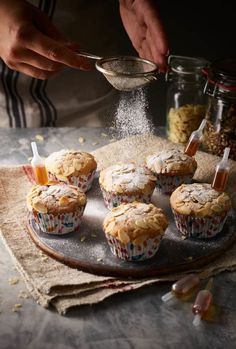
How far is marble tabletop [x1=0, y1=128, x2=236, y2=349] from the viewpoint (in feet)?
4.08

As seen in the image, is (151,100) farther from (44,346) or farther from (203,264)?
(44,346)

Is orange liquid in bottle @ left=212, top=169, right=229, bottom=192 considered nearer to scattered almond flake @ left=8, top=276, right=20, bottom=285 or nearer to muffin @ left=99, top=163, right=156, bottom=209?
muffin @ left=99, top=163, right=156, bottom=209

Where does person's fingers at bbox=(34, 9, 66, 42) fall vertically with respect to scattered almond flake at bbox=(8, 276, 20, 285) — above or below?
above

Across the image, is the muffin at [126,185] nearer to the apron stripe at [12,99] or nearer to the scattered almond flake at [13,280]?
the scattered almond flake at [13,280]

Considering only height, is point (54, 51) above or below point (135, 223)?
above

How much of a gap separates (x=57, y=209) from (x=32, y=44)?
0.43 metres

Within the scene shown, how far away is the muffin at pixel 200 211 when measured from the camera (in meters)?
1.52

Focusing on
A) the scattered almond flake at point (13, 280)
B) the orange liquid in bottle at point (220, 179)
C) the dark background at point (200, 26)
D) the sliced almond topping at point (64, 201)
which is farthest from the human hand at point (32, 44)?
the dark background at point (200, 26)

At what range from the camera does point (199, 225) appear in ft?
5.02

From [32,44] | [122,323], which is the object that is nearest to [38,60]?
[32,44]

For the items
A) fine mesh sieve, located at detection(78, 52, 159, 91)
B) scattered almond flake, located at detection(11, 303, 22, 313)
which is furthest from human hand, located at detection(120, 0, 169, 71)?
scattered almond flake, located at detection(11, 303, 22, 313)

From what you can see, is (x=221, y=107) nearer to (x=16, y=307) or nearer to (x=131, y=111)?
(x=131, y=111)

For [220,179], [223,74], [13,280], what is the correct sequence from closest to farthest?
[13,280] < [220,179] < [223,74]

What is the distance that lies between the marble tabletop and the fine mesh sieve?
23.1 inches
